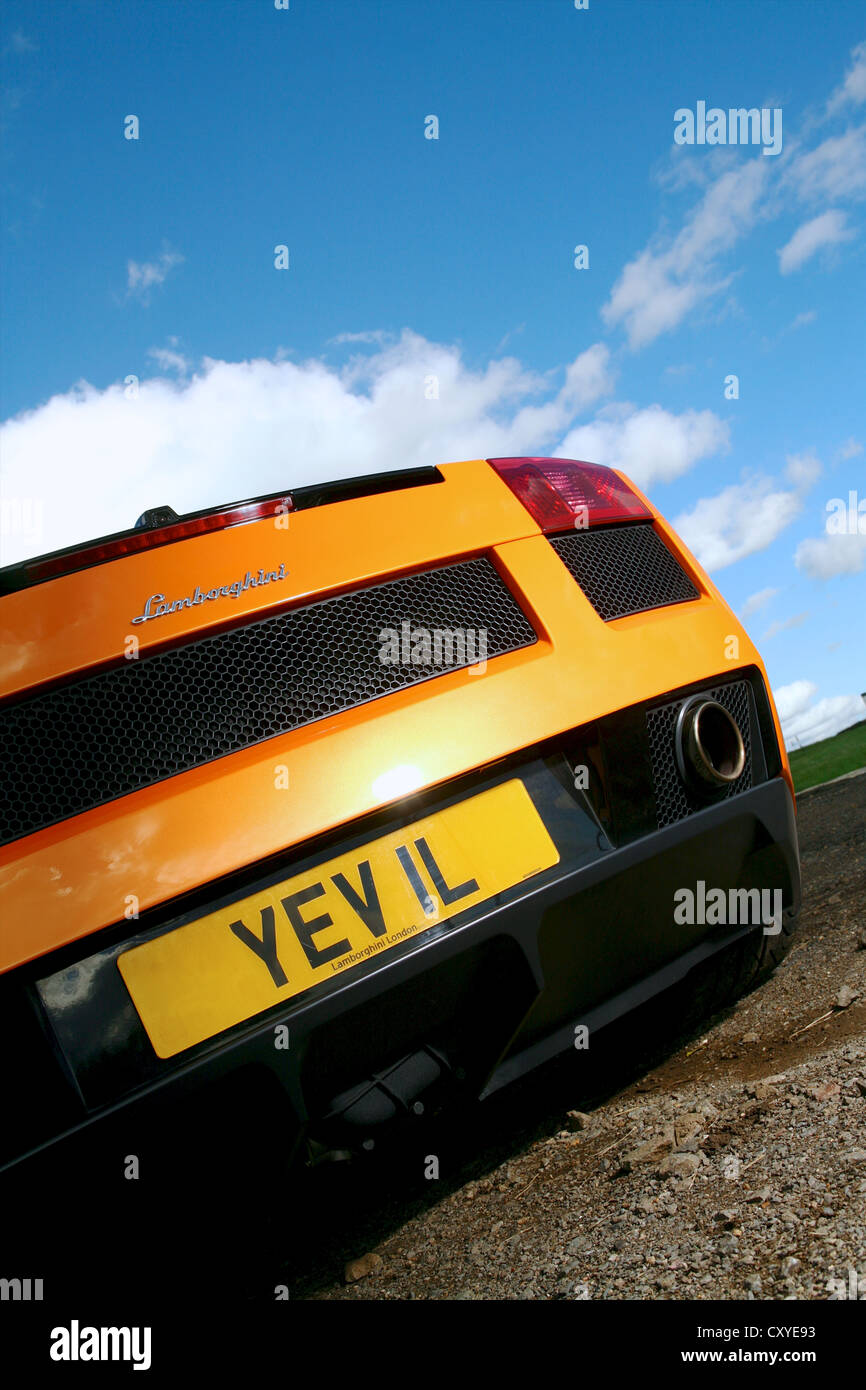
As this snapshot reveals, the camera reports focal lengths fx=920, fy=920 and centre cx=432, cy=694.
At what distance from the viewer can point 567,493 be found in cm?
213

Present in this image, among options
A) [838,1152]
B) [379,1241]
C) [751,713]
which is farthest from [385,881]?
[751,713]

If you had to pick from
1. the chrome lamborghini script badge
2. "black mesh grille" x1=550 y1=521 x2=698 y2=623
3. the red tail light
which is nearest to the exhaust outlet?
"black mesh grille" x1=550 y1=521 x2=698 y2=623

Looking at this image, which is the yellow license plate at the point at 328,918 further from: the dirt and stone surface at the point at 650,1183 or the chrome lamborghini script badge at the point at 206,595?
the chrome lamborghini script badge at the point at 206,595

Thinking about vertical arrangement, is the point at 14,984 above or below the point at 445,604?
below

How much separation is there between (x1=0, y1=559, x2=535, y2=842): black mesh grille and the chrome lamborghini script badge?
7cm

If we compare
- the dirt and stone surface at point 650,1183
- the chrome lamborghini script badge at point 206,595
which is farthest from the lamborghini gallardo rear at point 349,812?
the dirt and stone surface at point 650,1183

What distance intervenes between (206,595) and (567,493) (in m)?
0.90

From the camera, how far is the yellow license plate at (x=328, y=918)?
1.45 meters

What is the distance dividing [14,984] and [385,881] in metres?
0.59

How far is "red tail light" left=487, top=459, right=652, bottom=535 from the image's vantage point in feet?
6.73

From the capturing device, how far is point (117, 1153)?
1.39m

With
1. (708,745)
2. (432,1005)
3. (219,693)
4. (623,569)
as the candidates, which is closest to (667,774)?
(708,745)

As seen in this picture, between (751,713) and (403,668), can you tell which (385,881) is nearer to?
(403,668)

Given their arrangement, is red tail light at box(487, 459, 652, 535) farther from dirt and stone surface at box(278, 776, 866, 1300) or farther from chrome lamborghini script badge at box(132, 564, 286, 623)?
dirt and stone surface at box(278, 776, 866, 1300)
